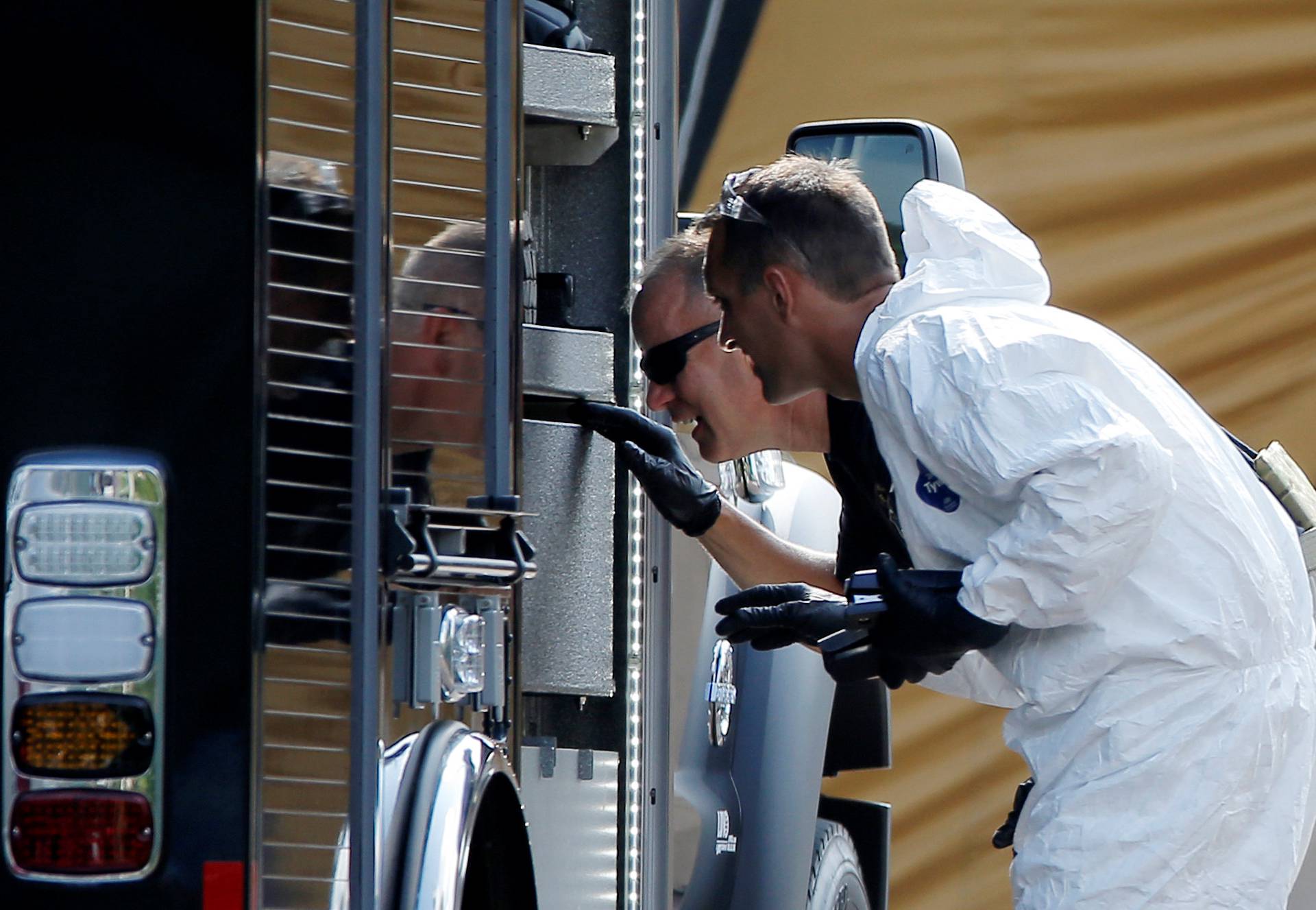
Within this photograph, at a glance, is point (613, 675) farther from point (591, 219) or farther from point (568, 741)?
point (591, 219)

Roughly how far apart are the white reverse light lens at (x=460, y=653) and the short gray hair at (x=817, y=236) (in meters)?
0.72

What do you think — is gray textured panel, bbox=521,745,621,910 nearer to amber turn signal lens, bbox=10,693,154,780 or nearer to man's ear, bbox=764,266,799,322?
man's ear, bbox=764,266,799,322

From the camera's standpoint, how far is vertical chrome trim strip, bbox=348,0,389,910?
164cm

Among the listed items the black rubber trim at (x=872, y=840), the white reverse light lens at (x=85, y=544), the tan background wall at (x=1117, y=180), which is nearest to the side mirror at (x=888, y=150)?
the black rubber trim at (x=872, y=840)

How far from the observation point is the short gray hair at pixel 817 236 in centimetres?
253

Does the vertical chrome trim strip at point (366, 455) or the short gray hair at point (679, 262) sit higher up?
the short gray hair at point (679, 262)

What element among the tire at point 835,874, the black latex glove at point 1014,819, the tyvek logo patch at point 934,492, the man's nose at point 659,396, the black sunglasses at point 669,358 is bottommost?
the tire at point 835,874

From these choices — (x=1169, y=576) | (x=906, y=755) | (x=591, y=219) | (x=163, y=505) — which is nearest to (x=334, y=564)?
(x=163, y=505)

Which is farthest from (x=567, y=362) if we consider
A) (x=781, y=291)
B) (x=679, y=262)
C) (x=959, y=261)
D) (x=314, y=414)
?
(x=314, y=414)

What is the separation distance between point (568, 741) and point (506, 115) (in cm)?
108

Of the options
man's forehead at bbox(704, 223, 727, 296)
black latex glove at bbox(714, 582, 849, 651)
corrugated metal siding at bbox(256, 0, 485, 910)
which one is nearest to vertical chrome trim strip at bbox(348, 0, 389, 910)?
corrugated metal siding at bbox(256, 0, 485, 910)

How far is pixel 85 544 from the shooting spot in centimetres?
140

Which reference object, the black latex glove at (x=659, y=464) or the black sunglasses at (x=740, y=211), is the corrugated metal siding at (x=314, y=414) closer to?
the black sunglasses at (x=740, y=211)

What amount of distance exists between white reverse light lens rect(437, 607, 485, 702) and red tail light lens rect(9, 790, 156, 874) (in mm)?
538
